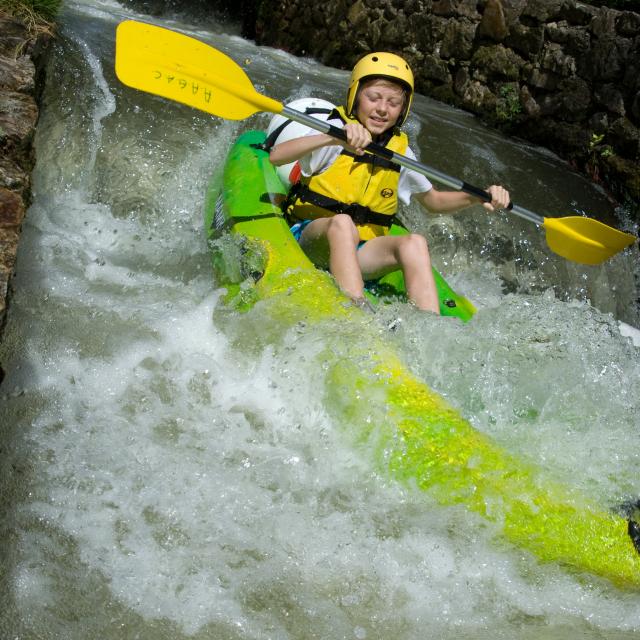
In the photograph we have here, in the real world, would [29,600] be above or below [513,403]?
below

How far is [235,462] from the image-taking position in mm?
2287

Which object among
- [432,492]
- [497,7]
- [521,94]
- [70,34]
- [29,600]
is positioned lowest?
[29,600]

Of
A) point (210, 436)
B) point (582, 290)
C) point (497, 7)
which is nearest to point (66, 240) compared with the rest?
point (210, 436)

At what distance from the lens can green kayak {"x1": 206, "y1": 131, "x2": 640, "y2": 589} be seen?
203cm

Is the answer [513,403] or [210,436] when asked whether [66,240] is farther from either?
[513,403]

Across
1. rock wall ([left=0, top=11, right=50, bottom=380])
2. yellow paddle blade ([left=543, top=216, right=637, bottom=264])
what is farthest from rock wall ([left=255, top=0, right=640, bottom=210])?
rock wall ([left=0, top=11, right=50, bottom=380])

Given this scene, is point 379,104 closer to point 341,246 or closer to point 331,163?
point 331,163

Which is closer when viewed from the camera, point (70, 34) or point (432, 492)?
point (432, 492)

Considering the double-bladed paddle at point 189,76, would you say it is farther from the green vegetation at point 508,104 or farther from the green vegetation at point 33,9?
the green vegetation at point 508,104

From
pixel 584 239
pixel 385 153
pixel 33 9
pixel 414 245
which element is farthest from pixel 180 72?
pixel 584 239

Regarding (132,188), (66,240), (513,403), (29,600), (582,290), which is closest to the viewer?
(29,600)

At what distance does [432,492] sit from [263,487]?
504 millimetres

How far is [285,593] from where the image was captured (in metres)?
1.94

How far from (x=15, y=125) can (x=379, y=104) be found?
5.31 feet
